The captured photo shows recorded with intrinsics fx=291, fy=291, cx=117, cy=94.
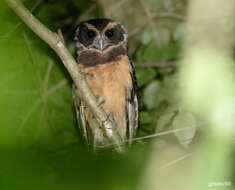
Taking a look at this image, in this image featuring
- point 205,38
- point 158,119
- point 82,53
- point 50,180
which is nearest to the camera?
point 50,180

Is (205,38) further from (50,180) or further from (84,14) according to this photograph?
(50,180)

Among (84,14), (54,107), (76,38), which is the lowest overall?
(54,107)

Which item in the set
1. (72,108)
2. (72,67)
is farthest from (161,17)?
(72,67)

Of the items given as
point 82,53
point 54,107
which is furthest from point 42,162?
point 82,53

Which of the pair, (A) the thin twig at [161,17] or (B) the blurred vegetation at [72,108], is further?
(A) the thin twig at [161,17]

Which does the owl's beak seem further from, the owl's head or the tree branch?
the tree branch

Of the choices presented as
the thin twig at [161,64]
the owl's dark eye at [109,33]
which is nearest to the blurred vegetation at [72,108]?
the thin twig at [161,64]

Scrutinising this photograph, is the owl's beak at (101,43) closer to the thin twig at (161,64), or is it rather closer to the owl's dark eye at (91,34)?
the owl's dark eye at (91,34)
